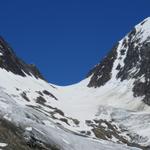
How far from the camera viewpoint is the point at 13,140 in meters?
36.7

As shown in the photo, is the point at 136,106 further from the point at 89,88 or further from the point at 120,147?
the point at 120,147

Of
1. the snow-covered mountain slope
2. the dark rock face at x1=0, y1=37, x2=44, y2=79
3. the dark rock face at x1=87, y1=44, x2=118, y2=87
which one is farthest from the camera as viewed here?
the dark rock face at x1=87, y1=44, x2=118, y2=87

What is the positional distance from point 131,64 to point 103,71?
14526mm

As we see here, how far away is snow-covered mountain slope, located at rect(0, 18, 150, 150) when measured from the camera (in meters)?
102

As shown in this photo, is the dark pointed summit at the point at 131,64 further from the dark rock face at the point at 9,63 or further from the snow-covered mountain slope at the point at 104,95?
the dark rock face at the point at 9,63

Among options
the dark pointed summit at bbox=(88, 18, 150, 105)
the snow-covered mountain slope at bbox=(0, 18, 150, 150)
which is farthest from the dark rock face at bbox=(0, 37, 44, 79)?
the dark pointed summit at bbox=(88, 18, 150, 105)

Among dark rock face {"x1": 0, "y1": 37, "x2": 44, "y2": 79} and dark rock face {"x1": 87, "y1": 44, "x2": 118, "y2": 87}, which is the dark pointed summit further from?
dark rock face {"x1": 0, "y1": 37, "x2": 44, "y2": 79}

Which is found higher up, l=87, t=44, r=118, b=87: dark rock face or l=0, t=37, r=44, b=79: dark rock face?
l=87, t=44, r=118, b=87: dark rock face

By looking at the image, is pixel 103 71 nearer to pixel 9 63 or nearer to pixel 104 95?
pixel 104 95

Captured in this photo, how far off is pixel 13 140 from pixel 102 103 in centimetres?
9377

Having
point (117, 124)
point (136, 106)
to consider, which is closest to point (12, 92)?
point (117, 124)

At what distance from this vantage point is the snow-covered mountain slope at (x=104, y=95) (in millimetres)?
102150

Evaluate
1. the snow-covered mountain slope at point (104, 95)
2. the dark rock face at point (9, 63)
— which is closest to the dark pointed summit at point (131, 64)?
the snow-covered mountain slope at point (104, 95)

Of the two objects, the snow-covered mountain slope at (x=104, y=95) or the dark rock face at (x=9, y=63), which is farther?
the dark rock face at (x=9, y=63)
